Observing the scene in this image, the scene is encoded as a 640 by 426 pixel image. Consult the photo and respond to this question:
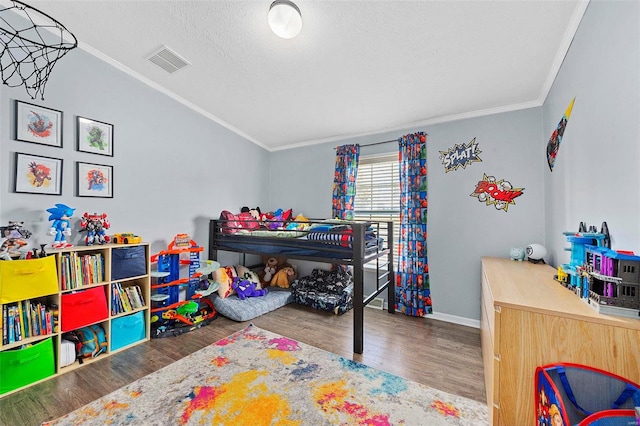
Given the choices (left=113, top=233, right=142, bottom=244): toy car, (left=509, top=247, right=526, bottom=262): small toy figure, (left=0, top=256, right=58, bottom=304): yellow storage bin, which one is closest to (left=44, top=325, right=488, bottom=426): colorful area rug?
(left=0, top=256, right=58, bottom=304): yellow storage bin

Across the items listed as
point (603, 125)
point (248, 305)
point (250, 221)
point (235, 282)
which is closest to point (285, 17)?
point (603, 125)

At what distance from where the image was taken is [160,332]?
2.61 metres

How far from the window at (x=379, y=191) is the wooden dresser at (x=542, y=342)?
2.02m

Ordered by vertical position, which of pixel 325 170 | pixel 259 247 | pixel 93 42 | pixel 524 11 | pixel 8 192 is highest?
pixel 93 42

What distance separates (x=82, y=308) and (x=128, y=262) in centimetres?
47

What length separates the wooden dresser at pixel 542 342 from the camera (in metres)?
1.04

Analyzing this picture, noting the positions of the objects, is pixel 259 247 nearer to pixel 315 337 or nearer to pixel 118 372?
pixel 315 337

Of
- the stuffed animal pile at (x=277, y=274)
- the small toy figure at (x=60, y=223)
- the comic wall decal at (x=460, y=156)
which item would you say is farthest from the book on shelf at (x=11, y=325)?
the comic wall decal at (x=460, y=156)

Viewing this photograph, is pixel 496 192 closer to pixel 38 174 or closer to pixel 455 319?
pixel 455 319

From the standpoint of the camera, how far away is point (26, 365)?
1829mm

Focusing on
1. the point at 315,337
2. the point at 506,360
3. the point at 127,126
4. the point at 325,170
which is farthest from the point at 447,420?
the point at 127,126

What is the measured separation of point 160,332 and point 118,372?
0.59 metres

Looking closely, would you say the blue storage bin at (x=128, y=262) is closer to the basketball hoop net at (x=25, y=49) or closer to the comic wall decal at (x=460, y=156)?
the basketball hoop net at (x=25, y=49)

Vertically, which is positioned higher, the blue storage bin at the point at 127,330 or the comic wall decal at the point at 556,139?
the comic wall decal at the point at 556,139
